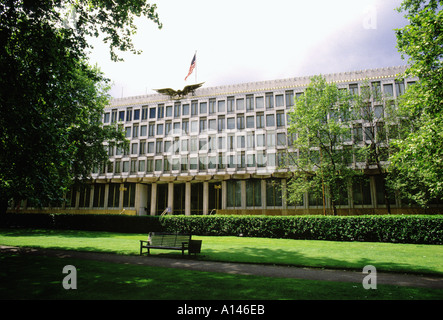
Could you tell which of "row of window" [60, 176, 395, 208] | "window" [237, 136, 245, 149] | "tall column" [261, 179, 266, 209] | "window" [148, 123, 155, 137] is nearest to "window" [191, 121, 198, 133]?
"window" [148, 123, 155, 137]

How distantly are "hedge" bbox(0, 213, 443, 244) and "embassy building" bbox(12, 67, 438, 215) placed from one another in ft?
49.0

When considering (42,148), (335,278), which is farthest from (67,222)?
(335,278)

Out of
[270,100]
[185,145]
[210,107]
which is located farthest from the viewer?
[210,107]

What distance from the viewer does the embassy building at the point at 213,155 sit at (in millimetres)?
40531

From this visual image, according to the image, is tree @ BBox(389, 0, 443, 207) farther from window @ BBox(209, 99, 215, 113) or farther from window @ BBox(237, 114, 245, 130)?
window @ BBox(209, 99, 215, 113)

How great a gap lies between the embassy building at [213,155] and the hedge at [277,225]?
14950 millimetres

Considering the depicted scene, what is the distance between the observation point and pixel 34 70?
9.25 meters

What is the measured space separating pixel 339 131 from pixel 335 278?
2164 centimetres

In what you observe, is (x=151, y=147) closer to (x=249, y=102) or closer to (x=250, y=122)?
(x=250, y=122)

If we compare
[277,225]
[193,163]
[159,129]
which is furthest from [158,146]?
[277,225]

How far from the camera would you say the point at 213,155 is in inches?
1756

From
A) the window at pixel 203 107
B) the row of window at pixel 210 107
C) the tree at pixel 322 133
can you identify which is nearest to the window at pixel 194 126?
the row of window at pixel 210 107

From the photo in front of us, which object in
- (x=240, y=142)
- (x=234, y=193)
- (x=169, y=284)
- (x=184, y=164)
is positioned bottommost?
(x=169, y=284)

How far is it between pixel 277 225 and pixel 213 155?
2479cm
